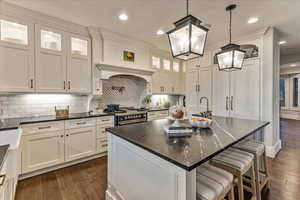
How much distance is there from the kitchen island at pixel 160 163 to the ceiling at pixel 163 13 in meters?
2.06

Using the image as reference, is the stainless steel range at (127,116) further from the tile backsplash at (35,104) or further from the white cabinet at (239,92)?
the white cabinet at (239,92)

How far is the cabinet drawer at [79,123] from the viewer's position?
2605mm

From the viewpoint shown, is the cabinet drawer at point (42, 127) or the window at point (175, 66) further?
the window at point (175, 66)

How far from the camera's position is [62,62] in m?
2.76

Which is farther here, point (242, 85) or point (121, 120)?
point (242, 85)

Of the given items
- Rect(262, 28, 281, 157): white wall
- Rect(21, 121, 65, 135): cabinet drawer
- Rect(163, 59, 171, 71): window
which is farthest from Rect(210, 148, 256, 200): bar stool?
Rect(163, 59, 171, 71): window

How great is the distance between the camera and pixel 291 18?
8.87ft

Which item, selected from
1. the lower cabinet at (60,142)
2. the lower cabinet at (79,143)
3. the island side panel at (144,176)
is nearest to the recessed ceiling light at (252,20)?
the island side panel at (144,176)

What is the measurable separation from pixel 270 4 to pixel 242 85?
1.70 m

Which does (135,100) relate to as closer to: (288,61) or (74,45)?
(74,45)

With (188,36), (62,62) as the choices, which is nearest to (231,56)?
(188,36)

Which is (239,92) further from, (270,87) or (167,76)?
(167,76)

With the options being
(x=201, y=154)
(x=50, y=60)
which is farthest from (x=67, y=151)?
(x=201, y=154)

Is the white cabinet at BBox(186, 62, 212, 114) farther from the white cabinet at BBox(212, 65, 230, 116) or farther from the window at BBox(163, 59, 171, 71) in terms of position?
the window at BBox(163, 59, 171, 71)
